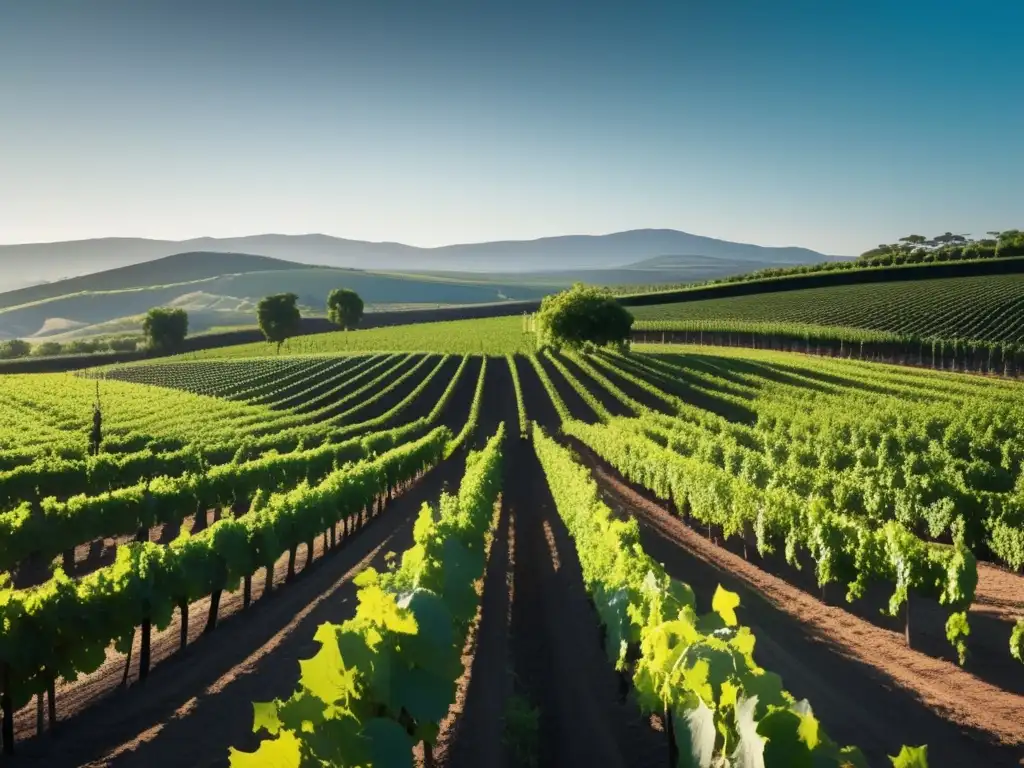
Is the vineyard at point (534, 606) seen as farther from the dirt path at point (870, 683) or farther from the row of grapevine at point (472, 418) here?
the row of grapevine at point (472, 418)

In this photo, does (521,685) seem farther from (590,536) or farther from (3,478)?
(3,478)

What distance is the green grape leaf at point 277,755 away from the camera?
5.85 m

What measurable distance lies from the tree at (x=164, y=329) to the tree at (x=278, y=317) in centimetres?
1807

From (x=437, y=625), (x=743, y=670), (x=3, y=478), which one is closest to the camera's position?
(x=743, y=670)

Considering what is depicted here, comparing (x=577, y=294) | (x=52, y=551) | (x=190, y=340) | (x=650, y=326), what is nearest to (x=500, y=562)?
(x=52, y=551)

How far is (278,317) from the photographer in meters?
107

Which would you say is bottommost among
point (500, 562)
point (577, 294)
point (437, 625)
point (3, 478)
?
point (500, 562)

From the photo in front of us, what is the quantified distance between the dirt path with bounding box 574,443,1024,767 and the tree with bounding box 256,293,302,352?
95775 millimetres

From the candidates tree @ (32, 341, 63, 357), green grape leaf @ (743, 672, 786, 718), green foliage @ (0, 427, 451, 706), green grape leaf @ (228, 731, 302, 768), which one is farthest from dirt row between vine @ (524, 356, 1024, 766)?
tree @ (32, 341, 63, 357)

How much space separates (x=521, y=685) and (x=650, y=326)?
9344 centimetres

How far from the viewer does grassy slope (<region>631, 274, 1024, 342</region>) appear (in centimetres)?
7556

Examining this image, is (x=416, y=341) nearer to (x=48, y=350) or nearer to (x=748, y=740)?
(x=48, y=350)

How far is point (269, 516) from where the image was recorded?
19.5 m

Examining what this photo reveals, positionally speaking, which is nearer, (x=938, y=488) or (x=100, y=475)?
(x=938, y=488)
